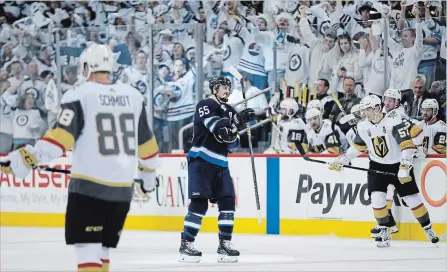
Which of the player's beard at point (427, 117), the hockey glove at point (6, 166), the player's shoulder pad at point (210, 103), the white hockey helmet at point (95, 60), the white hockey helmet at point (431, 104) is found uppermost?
the white hockey helmet at point (95, 60)

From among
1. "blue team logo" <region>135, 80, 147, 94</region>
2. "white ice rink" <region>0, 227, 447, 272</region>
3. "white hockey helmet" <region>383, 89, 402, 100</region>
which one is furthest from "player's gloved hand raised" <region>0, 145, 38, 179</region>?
"blue team logo" <region>135, 80, 147, 94</region>

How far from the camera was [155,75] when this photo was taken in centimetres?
1409

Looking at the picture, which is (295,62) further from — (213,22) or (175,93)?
(213,22)

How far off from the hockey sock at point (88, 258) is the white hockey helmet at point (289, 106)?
7411mm

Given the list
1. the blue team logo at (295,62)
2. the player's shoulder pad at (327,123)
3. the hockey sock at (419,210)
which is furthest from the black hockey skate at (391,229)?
the blue team logo at (295,62)

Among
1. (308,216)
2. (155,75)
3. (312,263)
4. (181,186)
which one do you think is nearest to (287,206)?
(308,216)

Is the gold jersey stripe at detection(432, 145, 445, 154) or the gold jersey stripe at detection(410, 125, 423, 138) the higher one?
the gold jersey stripe at detection(410, 125, 423, 138)

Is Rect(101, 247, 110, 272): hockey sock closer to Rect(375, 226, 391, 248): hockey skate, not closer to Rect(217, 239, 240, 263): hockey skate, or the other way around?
Rect(217, 239, 240, 263): hockey skate

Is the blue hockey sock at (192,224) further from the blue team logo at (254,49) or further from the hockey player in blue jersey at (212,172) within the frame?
the blue team logo at (254,49)

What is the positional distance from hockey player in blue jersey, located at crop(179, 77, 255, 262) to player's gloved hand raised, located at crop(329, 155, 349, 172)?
2274 mm

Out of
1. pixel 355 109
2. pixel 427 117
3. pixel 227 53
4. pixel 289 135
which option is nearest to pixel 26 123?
pixel 227 53

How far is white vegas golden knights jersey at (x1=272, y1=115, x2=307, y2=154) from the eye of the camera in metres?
13.5

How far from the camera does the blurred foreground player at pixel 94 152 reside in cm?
617

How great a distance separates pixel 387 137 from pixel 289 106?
1.95m
